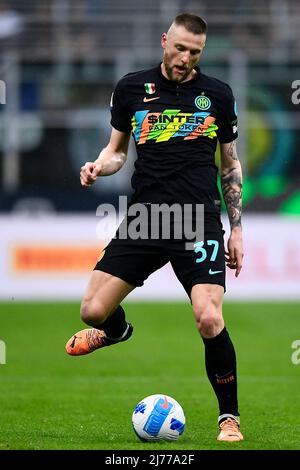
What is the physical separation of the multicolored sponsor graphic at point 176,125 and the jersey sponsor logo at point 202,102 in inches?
1.5

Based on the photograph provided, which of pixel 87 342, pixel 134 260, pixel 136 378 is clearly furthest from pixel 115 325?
pixel 136 378

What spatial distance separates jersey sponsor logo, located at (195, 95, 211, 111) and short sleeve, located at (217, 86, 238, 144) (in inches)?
4.1

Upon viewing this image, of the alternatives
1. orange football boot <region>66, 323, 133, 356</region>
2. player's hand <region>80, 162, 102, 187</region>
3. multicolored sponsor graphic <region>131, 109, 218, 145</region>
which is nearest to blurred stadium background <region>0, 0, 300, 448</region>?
orange football boot <region>66, 323, 133, 356</region>

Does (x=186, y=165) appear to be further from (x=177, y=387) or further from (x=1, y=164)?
(x=1, y=164)

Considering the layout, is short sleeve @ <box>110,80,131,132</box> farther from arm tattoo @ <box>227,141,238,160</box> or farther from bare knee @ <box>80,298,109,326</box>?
bare knee @ <box>80,298,109,326</box>

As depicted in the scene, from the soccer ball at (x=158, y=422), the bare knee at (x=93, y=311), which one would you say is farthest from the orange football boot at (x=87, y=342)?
the soccer ball at (x=158, y=422)

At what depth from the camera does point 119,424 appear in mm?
7160

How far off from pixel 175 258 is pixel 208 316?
50cm

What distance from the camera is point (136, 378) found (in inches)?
395

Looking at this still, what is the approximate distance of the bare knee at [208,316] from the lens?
611 centimetres

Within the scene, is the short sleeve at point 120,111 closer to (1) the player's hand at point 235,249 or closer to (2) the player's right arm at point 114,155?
(2) the player's right arm at point 114,155

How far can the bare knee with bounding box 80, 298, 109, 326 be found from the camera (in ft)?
21.5
